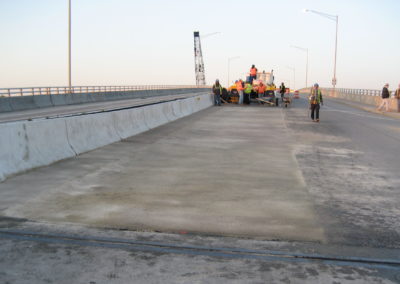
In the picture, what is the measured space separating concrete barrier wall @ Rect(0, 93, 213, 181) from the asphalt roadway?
31 cm

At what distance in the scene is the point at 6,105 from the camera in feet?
101

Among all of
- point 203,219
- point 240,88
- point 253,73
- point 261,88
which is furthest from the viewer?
point 253,73

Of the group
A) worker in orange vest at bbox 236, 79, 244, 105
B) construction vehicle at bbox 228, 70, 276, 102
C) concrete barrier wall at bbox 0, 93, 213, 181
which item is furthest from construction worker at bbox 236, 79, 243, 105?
concrete barrier wall at bbox 0, 93, 213, 181

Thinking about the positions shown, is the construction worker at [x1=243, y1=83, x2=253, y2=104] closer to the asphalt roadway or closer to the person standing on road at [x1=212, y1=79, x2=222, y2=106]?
the person standing on road at [x1=212, y1=79, x2=222, y2=106]

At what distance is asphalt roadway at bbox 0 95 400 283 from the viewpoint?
4457 millimetres

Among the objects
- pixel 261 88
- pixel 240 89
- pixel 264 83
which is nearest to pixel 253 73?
pixel 264 83

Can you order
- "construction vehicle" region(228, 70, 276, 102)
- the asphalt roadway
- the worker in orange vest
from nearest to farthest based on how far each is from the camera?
the asphalt roadway < the worker in orange vest < "construction vehicle" region(228, 70, 276, 102)

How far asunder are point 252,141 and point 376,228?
352 inches

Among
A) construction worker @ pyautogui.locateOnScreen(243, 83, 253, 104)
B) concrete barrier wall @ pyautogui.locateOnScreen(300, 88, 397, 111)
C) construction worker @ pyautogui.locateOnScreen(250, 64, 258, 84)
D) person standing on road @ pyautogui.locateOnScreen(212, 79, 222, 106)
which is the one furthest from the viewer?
construction worker @ pyautogui.locateOnScreen(250, 64, 258, 84)

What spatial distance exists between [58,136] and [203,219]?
578cm

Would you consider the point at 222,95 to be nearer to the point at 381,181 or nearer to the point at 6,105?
the point at 6,105

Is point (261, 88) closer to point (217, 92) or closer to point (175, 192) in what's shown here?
point (217, 92)

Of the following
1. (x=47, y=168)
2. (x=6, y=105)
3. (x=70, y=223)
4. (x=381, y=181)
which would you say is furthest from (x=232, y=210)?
(x=6, y=105)

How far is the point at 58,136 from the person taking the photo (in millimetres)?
10836
